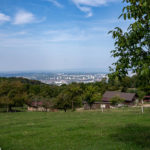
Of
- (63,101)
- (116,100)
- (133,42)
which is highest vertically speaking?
(133,42)

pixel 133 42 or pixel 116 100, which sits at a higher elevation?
pixel 133 42

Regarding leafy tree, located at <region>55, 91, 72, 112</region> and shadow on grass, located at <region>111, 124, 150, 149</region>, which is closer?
shadow on grass, located at <region>111, 124, 150, 149</region>

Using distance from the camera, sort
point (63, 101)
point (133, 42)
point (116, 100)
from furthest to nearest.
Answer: point (116, 100), point (63, 101), point (133, 42)

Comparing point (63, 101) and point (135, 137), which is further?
point (63, 101)

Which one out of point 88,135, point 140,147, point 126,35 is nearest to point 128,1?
point 126,35

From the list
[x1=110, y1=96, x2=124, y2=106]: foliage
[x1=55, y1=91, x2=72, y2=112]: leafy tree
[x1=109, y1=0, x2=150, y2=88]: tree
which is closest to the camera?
[x1=109, y1=0, x2=150, y2=88]: tree

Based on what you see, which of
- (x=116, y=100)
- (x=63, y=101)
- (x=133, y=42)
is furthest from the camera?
(x=116, y=100)

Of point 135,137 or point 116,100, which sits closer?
point 135,137

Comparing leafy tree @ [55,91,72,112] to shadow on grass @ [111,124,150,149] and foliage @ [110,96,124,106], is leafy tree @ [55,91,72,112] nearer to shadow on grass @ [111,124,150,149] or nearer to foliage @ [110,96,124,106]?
foliage @ [110,96,124,106]

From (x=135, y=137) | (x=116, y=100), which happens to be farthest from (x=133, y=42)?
(x=116, y=100)

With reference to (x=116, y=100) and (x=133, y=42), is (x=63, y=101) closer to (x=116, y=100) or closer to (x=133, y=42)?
(x=116, y=100)

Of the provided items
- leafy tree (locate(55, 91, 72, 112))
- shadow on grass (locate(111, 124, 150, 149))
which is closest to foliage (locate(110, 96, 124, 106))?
leafy tree (locate(55, 91, 72, 112))

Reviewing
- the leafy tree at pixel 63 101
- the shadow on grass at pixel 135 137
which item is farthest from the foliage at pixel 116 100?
the shadow on grass at pixel 135 137

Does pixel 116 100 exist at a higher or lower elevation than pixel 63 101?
lower
